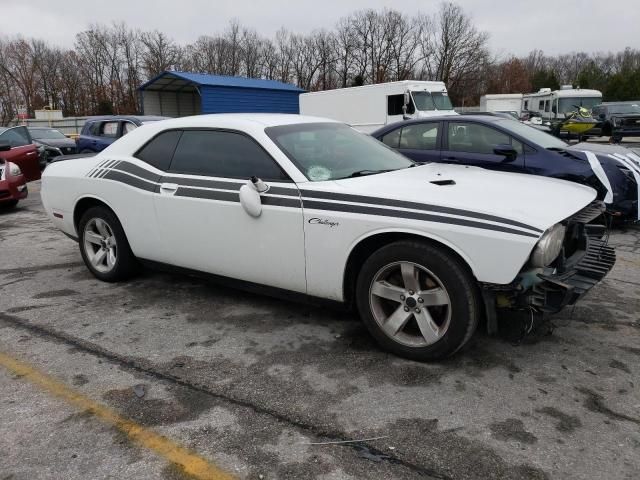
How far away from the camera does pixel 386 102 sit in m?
18.4

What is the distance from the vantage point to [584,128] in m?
20.8

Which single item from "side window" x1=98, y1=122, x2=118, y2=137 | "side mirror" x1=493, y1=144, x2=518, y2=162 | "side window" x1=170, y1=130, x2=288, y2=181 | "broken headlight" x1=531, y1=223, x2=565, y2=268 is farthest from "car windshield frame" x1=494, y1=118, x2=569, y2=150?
"side window" x1=98, y1=122, x2=118, y2=137

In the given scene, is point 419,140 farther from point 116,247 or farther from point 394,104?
point 394,104

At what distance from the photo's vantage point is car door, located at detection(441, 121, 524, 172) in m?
6.38

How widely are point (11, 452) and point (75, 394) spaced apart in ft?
1.72

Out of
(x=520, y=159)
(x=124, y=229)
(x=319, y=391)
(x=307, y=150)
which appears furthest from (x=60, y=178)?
(x=520, y=159)

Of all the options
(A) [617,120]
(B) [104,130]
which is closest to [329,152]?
(B) [104,130]

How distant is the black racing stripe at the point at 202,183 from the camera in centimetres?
379

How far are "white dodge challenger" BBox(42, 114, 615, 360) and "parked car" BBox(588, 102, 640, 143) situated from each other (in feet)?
63.1

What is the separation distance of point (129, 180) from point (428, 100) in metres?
15.2

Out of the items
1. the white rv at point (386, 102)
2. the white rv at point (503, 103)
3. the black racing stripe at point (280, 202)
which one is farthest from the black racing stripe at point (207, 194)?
the white rv at point (503, 103)

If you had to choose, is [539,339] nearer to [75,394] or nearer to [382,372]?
[382,372]

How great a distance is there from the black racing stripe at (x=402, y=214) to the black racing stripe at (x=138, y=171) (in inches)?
60.5

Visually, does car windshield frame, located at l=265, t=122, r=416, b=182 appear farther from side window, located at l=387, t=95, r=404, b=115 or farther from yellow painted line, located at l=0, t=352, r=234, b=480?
side window, located at l=387, t=95, r=404, b=115
